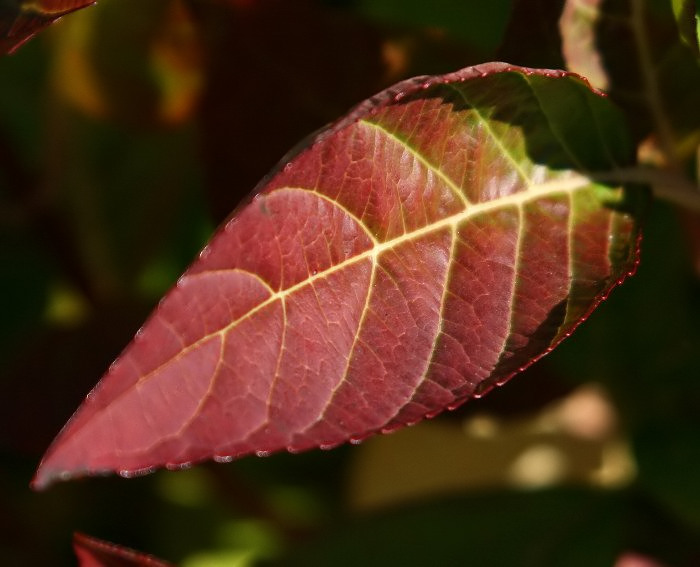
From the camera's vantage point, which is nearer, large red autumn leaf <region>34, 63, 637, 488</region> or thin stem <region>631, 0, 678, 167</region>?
large red autumn leaf <region>34, 63, 637, 488</region>

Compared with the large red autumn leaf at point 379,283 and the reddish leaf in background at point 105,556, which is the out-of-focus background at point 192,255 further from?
the reddish leaf in background at point 105,556

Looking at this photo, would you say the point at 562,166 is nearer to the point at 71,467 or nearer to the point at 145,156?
the point at 71,467

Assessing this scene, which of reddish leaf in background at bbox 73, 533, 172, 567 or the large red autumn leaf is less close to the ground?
the large red autumn leaf

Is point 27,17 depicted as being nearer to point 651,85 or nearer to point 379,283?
point 379,283

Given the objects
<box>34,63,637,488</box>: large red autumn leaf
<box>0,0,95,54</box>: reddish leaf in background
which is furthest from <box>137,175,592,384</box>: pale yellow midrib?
<box>0,0,95,54</box>: reddish leaf in background

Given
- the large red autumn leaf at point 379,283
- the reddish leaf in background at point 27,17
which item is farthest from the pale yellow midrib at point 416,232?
the reddish leaf in background at point 27,17

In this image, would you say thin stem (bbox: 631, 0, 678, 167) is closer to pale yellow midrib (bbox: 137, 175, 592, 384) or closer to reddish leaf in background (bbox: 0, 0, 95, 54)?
pale yellow midrib (bbox: 137, 175, 592, 384)
